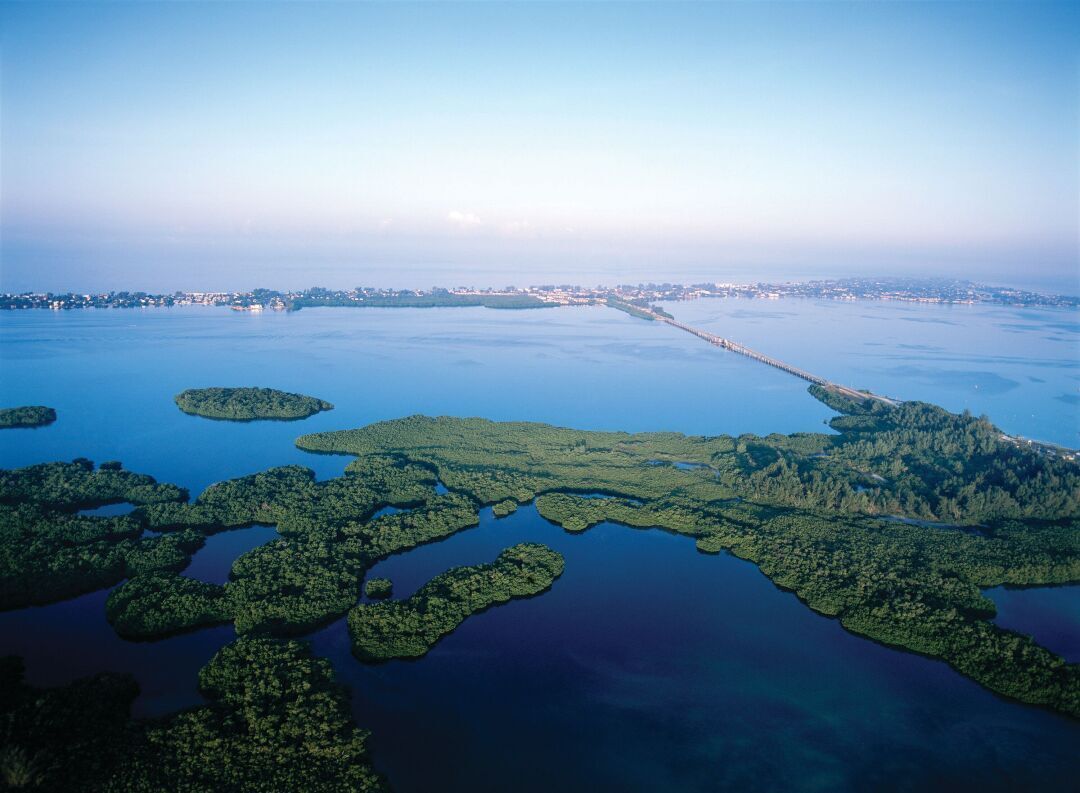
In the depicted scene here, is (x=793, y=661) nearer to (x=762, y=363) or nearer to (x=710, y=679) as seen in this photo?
(x=710, y=679)

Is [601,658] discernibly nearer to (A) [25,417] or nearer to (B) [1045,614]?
(B) [1045,614]

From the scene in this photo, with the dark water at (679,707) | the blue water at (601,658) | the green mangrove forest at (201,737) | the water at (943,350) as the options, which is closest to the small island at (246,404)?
the blue water at (601,658)

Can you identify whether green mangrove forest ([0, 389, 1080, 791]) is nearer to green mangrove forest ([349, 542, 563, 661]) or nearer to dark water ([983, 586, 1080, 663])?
Answer: green mangrove forest ([349, 542, 563, 661])

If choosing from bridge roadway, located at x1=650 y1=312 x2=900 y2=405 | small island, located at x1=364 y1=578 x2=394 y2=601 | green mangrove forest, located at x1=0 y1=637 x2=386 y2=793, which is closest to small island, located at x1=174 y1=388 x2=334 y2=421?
small island, located at x1=364 y1=578 x2=394 y2=601

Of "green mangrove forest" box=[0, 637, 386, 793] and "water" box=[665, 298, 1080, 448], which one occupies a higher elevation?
"water" box=[665, 298, 1080, 448]

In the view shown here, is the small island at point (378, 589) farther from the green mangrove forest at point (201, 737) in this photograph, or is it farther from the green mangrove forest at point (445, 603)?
the green mangrove forest at point (201, 737)

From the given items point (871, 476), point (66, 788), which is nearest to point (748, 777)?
point (66, 788)

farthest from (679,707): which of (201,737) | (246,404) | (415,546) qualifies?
(246,404)
